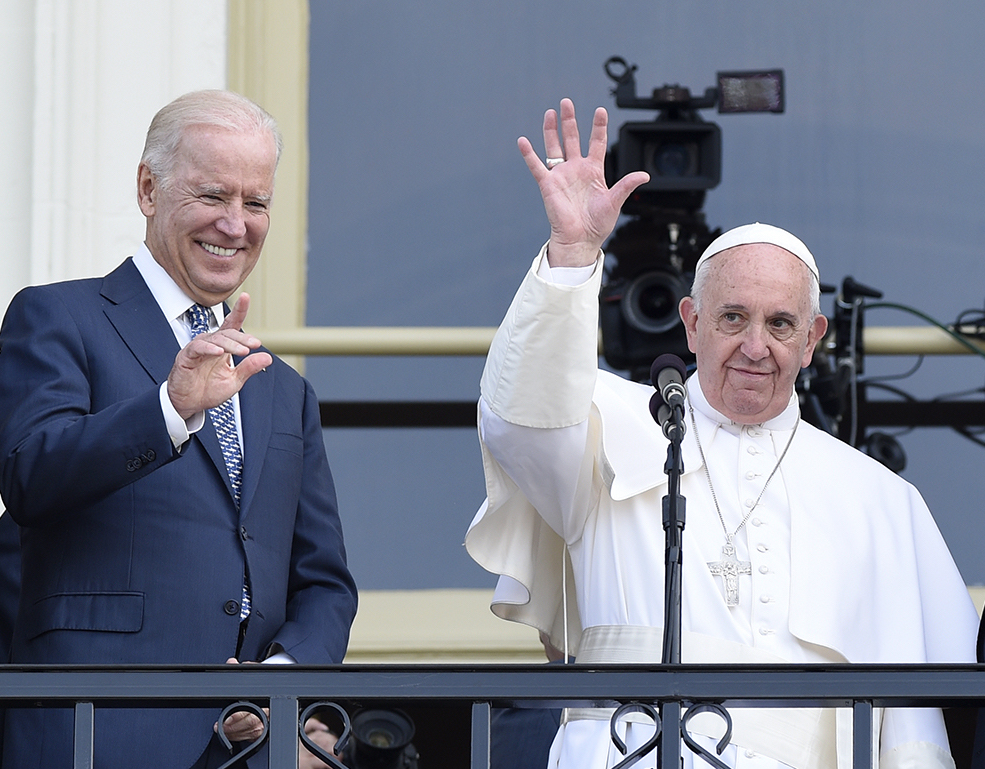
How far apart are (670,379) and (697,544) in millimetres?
642

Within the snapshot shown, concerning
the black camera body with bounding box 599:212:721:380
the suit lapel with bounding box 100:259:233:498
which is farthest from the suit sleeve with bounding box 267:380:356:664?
the black camera body with bounding box 599:212:721:380

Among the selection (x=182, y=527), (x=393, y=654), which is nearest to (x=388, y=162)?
(x=393, y=654)

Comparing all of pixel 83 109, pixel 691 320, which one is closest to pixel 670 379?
pixel 691 320

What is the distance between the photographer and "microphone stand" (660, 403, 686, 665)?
3.08 m

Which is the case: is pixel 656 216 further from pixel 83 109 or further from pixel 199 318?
pixel 199 318

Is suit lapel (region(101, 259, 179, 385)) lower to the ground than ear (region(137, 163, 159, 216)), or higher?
lower

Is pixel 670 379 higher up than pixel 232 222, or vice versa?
pixel 232 222

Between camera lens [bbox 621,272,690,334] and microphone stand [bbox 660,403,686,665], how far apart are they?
219cm

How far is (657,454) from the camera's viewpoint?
3785mm

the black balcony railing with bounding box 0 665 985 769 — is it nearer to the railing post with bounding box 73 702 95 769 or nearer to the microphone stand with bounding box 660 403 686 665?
the railing post with bounding box 73 702 95 769

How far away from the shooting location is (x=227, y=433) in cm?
344

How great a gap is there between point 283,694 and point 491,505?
99 centimetres

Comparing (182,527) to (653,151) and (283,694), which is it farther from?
(653,151)

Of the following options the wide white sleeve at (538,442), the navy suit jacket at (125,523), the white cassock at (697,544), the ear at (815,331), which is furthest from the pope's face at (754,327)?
the navy suit jacket at (125,523)
